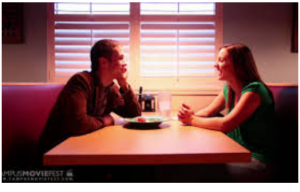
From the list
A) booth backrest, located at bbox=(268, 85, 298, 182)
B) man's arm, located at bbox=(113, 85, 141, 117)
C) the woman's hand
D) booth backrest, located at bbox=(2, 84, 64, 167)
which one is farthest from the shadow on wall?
booth backrest, located at bbox=(2, 84, 64, 167)

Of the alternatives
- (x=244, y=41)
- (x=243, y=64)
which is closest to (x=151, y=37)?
(x=244, y=41)

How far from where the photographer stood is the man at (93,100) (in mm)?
1260

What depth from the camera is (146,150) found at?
91 centimetres

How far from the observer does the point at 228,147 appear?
95 centimetres

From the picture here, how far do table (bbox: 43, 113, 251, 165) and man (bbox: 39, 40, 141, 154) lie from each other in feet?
0.49

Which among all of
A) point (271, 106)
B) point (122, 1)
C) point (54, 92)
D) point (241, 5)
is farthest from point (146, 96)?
point (241, 5)

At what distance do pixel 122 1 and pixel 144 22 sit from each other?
28cm

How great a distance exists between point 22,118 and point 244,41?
6.71 feet

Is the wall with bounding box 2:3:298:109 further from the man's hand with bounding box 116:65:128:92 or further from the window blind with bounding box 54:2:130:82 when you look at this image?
the man's hand with bounding box 116:65:128:92

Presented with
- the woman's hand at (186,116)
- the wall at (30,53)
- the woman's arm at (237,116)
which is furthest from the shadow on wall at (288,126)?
the wall at (30,53)

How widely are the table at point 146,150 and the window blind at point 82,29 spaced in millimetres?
1584

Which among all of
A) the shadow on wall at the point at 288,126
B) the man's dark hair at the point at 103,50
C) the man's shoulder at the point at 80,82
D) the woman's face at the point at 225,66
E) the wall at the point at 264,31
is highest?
the wall at the point at 264,31

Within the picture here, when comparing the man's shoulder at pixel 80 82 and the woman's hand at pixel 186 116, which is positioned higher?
the man's shoulder at pixel 80 82

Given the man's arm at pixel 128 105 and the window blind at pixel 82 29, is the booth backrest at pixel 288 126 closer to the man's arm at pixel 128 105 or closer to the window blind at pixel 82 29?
the man's arm at pixel 128 105
